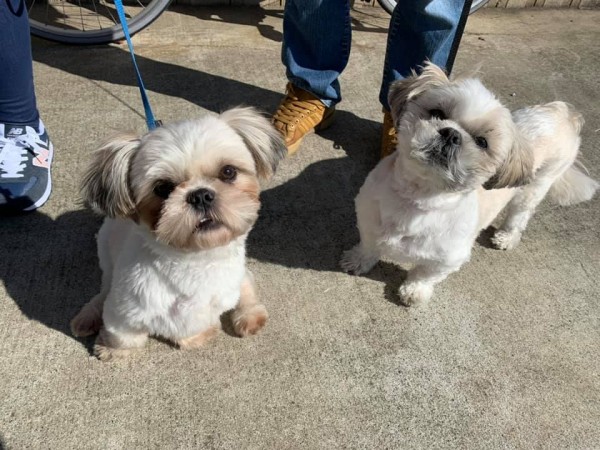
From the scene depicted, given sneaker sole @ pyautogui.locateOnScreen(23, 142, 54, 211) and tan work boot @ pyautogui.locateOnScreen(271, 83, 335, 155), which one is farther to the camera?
tan work boot @ pyautogui.locateOnScreen(271, 83, 335, 155)

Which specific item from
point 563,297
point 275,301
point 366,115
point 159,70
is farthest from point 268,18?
point 563,297

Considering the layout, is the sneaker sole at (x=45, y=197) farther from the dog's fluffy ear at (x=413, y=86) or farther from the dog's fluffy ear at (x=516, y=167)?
the dog's fluffy ear at (x=516, y=167)

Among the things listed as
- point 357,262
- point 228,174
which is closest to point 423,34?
point 357,262

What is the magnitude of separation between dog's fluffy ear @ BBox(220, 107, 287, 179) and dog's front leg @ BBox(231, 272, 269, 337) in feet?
2.23

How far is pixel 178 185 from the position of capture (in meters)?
1.72

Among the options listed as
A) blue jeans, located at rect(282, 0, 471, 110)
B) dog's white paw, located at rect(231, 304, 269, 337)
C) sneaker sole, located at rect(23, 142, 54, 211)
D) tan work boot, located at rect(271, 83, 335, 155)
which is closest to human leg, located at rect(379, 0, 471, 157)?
blue jeans, located at rect(282, 0, 471, 110)

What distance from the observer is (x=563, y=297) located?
108 inches

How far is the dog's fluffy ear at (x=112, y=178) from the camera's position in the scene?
5.60 ft

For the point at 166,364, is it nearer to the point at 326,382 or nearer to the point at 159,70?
the point at 326,382

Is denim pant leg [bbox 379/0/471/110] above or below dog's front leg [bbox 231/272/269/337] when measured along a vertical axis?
above

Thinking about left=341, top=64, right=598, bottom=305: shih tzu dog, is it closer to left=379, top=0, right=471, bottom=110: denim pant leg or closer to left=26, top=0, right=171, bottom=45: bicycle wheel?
left=379, top=0, right=471, bottom=110: denim pant leg

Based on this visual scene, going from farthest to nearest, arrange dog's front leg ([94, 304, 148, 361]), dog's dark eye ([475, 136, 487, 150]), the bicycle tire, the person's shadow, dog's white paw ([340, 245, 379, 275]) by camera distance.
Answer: the bicycle tire → the person's shadow → dog's white paw ([340, 245, 379, 275]) → dog's dark eye ([475, 136, 487, 150]) → dog's front leg ([94, 304, 148, 361])

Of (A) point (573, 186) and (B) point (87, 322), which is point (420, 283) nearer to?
(A) point (573, 186)

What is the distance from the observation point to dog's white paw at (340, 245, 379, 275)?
271 cm
